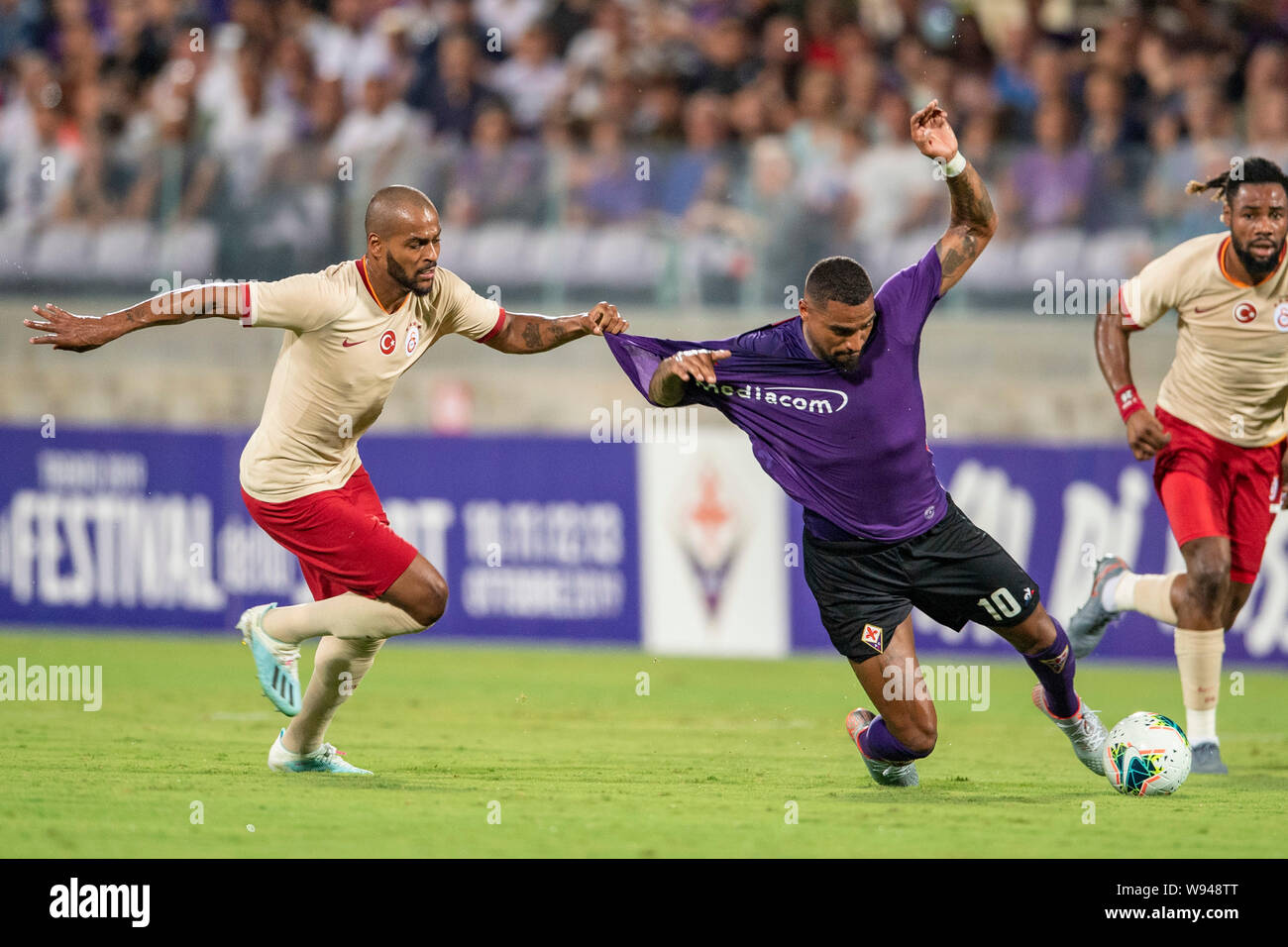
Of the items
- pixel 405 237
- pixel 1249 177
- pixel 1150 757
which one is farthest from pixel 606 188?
pixel 1150 757

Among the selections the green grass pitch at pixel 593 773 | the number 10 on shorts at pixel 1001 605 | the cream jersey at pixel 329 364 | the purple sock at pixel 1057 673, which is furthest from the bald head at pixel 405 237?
the purple sock at pixel 1057 673

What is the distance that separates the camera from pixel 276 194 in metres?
15.1

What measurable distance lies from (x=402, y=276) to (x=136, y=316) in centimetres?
115

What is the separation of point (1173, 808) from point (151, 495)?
9183 millimetres

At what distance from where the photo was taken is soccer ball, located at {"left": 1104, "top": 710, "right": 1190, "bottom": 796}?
7832 millimetres

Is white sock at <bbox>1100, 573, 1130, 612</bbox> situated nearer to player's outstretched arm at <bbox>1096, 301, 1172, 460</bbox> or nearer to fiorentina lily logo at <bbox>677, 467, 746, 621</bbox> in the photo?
player's outstretched arm at <bbox>1096, 301, 1172, 460</bbox>

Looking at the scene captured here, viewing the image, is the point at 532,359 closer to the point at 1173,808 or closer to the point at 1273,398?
the point at 1273,398

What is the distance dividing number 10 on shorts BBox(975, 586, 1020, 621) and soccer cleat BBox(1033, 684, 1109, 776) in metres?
0.56

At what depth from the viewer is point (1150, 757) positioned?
7840mm

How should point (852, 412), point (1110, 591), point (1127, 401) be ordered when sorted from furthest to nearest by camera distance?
1. point (1110, 591)
2. point (1127, 401)
3. point (852, 412)

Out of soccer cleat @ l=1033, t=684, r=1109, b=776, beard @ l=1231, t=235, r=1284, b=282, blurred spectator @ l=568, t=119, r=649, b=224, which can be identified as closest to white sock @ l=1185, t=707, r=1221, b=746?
soccer cleat @ l=1033, t=684, r=1109, b=776

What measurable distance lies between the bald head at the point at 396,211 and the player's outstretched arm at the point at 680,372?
1.22 metres

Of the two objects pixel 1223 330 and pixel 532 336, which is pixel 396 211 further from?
pixel 1223 330

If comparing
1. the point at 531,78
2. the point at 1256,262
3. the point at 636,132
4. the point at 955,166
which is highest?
the point at 531,78
